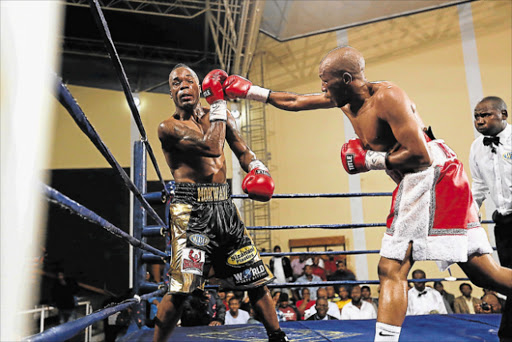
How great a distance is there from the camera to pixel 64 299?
404 cm

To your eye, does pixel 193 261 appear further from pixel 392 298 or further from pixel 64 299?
pixel 64 299

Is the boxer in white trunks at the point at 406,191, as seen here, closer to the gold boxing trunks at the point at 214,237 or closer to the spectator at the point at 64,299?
the gold boxing trunks at the point at 214,237

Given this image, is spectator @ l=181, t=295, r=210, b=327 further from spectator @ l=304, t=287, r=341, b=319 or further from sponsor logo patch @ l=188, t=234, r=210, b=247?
sponsor logo patch @ l=188, t=234, r=210, b=247

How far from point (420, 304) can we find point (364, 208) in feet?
6.80

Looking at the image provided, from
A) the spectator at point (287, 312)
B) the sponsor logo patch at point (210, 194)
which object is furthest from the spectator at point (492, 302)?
the sponsor logo patch at point (210, 194)

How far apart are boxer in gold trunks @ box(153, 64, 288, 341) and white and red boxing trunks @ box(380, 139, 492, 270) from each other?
23.7 inches

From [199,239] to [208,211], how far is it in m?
0.14

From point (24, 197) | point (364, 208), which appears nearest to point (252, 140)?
point (364, 208)

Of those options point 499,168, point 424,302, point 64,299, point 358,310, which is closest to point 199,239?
point 499,168

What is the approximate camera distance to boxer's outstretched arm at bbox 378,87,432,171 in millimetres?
1342

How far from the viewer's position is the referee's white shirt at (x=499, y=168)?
7.12 ft

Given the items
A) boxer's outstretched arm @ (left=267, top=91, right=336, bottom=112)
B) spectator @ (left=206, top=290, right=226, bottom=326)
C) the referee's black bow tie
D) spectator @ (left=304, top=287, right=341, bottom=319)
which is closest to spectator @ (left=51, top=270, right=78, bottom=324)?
spectator @ (left=206, top=290, right=226, bottom=326)

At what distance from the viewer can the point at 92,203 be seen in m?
7.15

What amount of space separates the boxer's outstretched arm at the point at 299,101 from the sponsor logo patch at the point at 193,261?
0.74 meters
